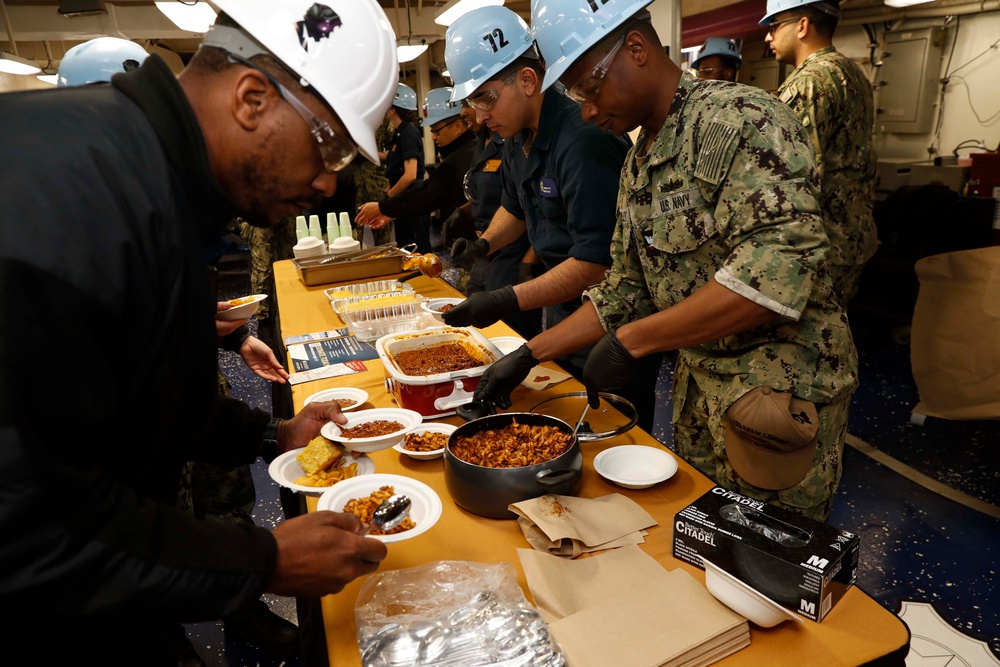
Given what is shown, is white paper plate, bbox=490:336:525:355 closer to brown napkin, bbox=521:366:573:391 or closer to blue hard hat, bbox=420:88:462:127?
brown napkin, bbox=521:366:573:391

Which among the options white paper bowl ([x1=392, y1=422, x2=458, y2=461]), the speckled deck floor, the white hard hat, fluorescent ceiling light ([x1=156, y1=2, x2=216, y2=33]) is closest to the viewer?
the white hard hat

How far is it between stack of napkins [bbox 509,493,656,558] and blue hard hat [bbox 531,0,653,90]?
1.02 meters

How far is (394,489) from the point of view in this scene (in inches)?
49.8

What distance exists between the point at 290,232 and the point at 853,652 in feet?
14.2

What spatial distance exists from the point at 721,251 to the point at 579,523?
0.72 m

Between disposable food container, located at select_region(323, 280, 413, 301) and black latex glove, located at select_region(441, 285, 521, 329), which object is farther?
disposable food container, located at select_region(323, 280, 413, 301)

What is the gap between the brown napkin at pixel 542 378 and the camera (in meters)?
1.94

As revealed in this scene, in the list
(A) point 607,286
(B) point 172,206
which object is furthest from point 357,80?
(A) point 607,286

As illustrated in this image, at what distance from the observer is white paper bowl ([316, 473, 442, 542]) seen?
1192 millimetres

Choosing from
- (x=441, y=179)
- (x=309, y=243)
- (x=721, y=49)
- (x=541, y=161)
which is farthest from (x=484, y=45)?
(x=721, y=49)

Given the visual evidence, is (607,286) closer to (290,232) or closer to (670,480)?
(670,480)

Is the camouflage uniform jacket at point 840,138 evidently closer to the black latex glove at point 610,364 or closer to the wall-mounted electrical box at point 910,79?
the black latex glove at point 610,364

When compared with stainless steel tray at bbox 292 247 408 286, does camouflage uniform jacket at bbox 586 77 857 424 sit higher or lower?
higher

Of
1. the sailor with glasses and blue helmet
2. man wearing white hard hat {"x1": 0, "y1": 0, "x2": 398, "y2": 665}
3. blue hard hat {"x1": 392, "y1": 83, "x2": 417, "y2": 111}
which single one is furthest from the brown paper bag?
blue hard hat {"x1": 392, "y1": 83, "x2": 417, "y2": 111}
